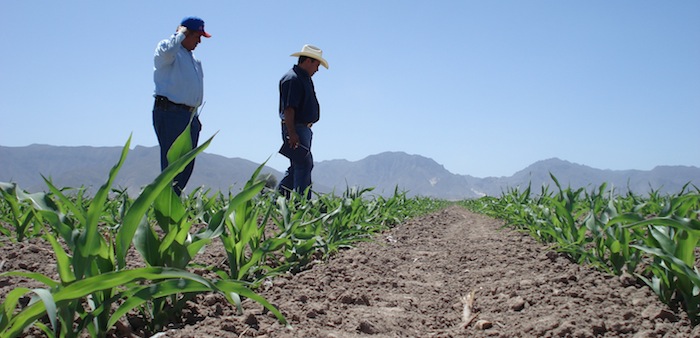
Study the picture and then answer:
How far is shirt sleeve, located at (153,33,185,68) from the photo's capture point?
4.45m

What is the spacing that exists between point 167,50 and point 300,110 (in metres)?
1.40

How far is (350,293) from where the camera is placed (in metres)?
2.04

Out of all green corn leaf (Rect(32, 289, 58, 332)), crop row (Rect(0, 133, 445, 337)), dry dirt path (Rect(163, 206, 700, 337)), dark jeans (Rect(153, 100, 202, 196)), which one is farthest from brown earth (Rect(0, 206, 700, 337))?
dark jeans (Rect(153, 100, 202, 196))

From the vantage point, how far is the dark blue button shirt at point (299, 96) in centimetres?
506

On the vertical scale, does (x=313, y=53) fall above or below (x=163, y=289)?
above

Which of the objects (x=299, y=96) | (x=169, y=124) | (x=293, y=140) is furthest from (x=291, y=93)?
(x=169, y=124)

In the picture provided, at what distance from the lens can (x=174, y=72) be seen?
14.9 ft

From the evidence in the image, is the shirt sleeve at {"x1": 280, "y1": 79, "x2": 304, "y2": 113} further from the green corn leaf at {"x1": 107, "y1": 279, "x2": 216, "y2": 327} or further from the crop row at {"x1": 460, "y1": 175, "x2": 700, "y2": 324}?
the green corn leaf at {"x1": 107, "y1": 279, "x2": 216, "y2": 327}

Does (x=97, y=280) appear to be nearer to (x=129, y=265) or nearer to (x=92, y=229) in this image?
(x=92, y=229)

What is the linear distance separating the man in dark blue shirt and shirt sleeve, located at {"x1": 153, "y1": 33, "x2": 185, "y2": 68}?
1079 mm

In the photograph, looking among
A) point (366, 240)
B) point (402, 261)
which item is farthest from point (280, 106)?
point (402, 261)

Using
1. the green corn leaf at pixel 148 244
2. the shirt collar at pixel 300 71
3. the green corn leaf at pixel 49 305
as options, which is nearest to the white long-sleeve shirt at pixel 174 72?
the shirt collar at pixel 300 71

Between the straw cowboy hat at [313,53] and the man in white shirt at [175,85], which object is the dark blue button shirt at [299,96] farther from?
the man in white shirt at [175,85]

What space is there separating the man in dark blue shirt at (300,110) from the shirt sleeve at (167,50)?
3.54ft
